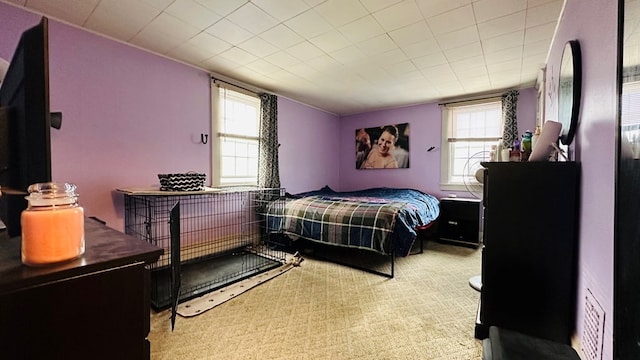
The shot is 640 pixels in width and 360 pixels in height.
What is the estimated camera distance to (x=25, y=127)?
0.57 metres

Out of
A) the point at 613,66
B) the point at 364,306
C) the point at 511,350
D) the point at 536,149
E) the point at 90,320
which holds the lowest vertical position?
the point at 364,306

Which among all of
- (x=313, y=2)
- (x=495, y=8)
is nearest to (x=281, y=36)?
(x=313, y=2)

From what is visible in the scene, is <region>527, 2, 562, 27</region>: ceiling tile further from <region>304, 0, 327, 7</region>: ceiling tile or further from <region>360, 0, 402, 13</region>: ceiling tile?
<region>304, 0, 327, 7</region>: ceiling tile

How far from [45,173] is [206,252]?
8.96 feet

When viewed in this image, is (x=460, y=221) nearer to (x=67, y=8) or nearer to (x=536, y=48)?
(x=536, y=48)

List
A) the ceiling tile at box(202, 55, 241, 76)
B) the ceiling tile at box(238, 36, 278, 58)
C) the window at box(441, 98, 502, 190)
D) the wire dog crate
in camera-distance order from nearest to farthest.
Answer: the wire dog crate < the ceiling tile at box(238, 36, 278, 58) < the ceiling tile at box(202, 55, 241, 76) < the window at box(441, 98, 502, 190)

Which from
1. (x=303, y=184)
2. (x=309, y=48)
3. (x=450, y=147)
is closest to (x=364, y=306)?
(x=309, y=48)

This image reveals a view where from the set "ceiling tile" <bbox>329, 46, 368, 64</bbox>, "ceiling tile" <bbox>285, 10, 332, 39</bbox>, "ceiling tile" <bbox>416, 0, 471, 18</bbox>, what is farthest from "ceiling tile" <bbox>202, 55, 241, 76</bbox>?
"ceiling tile" <bbox>416, 0, 471, 18</bbox>

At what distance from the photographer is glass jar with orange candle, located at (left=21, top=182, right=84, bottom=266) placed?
0.48m

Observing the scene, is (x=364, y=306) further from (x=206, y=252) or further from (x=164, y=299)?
(x=206, y=252)

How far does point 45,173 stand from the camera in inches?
22.8

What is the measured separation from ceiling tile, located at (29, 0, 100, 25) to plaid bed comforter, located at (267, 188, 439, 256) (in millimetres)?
2441

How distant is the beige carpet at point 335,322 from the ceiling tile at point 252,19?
2226mm

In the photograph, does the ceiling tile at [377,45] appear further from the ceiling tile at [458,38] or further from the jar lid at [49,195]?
the jar lid at [49,195]
